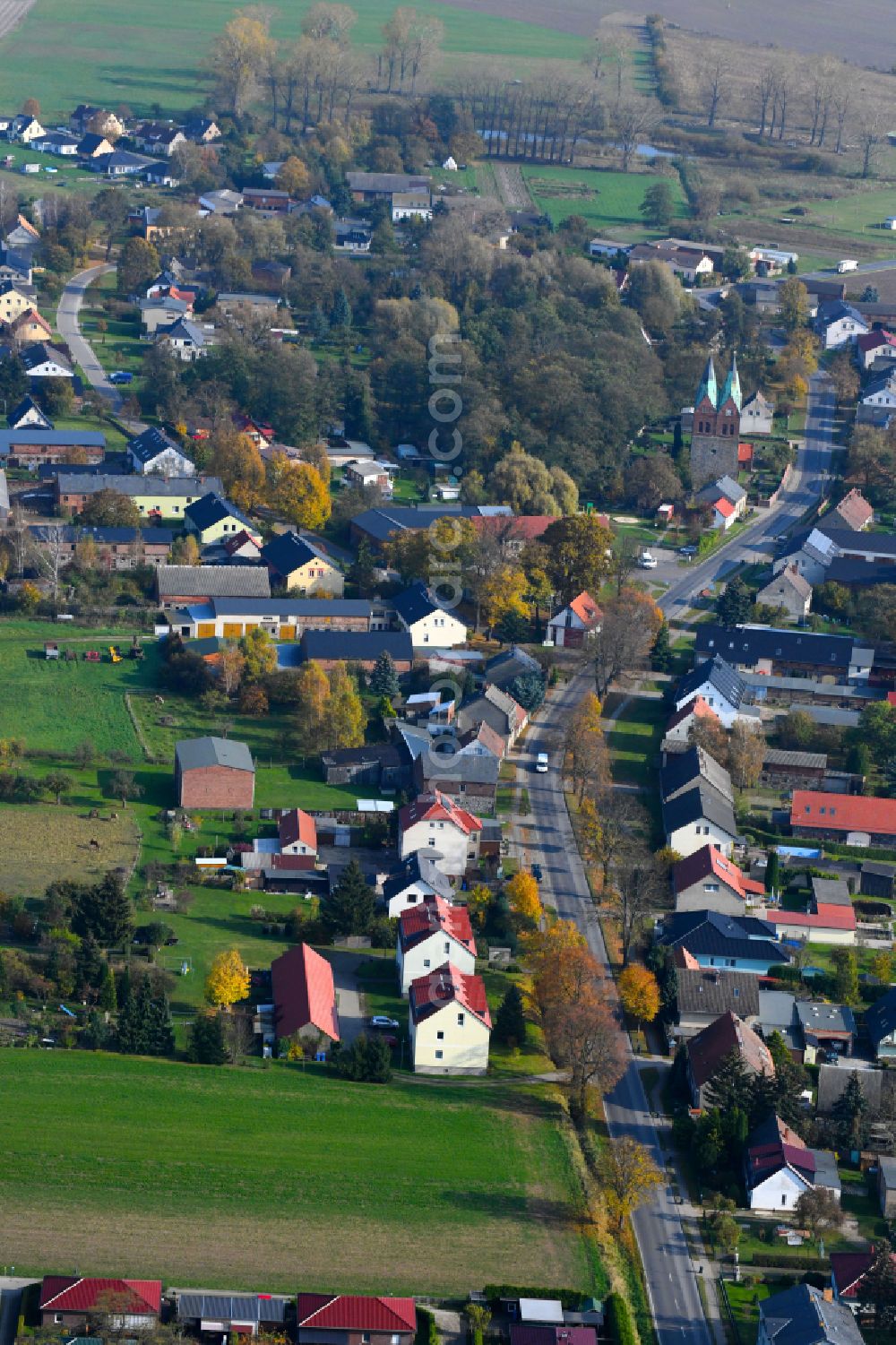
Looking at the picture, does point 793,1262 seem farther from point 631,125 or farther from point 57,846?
point 631,125

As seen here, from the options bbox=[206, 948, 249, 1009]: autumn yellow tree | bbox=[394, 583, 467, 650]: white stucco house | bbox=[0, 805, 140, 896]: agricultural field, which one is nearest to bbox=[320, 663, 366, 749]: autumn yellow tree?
bbox=[394, 583, 467, 650]: white stucco house

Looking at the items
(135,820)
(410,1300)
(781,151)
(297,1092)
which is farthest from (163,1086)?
(781,151)

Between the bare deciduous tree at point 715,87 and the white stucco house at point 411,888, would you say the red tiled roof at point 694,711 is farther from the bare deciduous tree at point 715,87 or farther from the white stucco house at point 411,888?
the bare deciduous tree at point 715,87

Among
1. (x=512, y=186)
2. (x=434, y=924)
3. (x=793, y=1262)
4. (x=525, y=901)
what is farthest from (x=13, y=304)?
(x=793, y=1262)

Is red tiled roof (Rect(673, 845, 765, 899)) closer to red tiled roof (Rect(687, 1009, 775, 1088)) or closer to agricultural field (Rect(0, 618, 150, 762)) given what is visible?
red tiled roof (Rect(687, 1009, 775, 1088))

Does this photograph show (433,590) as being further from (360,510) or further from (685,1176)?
(685,1176)

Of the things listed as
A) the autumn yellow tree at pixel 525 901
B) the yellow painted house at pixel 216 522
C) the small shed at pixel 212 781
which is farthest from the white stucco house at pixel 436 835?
the yellow painted house at pixel 216 522
